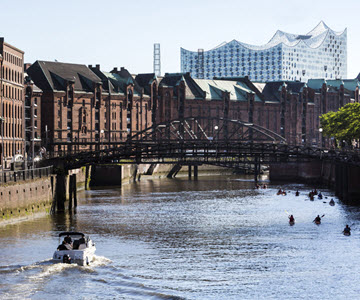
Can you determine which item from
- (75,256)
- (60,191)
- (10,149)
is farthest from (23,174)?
(10,149)

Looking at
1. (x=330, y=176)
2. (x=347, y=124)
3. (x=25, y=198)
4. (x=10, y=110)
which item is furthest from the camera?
(x=330, y=176)

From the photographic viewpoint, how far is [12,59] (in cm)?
16862

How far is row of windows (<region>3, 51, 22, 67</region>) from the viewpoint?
163 meters

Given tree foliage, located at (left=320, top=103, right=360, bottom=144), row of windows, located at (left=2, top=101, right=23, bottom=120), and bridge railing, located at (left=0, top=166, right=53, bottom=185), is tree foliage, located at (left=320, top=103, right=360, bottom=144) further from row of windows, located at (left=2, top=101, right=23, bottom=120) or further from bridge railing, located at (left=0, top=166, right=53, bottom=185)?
bridge railing, located at (left=0, top=166, right=53, bottom=185)

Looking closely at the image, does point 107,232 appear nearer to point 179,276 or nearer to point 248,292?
point 179,276

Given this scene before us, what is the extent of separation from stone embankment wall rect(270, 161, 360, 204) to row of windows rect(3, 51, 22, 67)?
197ft

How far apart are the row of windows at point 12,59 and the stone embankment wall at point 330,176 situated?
6014 centimetres

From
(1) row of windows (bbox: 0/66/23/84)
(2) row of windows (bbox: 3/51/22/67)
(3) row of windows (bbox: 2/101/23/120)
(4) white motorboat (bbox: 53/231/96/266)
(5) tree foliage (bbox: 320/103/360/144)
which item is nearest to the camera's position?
(4) white motorboat (bbox: 53/231/96/266)

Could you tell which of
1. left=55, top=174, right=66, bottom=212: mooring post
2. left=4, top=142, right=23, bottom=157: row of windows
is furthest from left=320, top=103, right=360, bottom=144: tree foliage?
left=55, top=174, right=66, bottom=212: mooring post

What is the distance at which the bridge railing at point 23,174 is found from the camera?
9300 cm

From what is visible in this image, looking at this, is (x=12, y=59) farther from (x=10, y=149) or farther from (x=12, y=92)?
(x=10, y=149)

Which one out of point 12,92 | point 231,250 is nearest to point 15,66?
point 12,92

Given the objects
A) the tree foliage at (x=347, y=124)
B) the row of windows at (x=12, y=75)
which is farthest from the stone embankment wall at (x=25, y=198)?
the tree foliage at (x=347, y=124)

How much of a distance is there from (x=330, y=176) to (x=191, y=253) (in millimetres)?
97644
